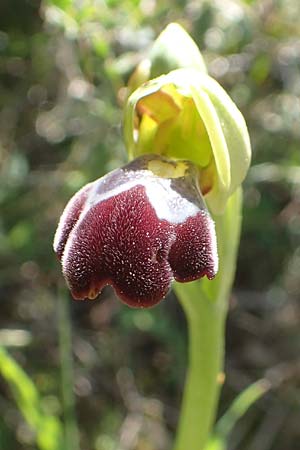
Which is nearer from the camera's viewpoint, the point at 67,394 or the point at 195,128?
the point at 195,128

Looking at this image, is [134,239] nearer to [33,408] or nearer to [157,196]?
[157,196]

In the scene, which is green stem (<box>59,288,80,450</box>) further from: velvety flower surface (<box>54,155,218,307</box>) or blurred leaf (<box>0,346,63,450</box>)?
velvety flower surface (<box>54,155,218,307</box>)

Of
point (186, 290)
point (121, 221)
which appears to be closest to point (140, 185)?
point (121, 221)

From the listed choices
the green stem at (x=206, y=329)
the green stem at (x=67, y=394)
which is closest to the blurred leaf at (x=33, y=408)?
the green stem at (x=67, y=394)

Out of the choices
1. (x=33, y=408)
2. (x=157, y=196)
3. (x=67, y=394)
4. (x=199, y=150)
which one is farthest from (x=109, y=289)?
(x=157, y=196)

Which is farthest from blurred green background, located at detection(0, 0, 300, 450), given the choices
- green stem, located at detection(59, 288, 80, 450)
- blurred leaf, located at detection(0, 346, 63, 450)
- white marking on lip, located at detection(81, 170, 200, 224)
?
white marking on lip, located at detection(81, 170, 200, 224)
